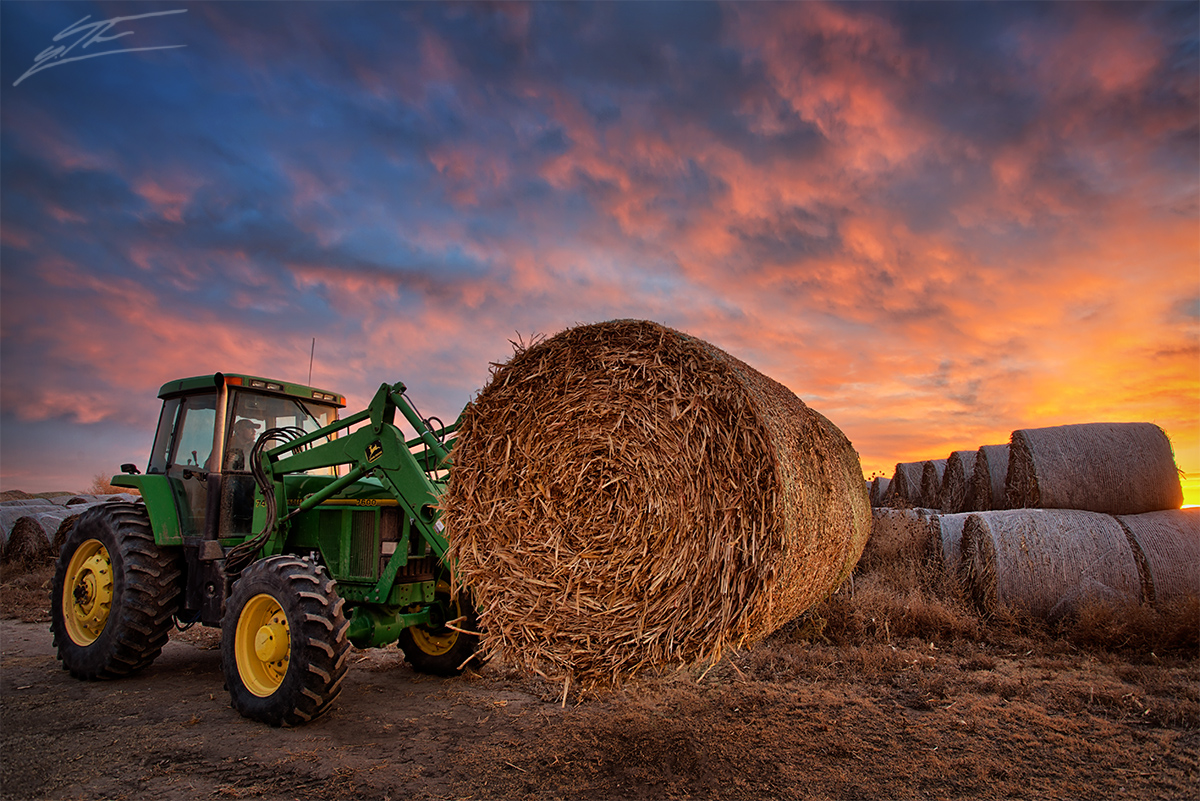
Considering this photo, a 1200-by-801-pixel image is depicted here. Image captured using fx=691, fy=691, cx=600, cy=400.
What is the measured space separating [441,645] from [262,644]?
1.54 meters

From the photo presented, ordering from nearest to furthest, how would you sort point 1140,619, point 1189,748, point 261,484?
point 1189,748, point 261,484, point 1140,619

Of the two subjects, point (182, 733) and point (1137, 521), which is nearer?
point (182, 733)

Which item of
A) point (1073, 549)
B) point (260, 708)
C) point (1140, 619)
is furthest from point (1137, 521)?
point (260, 708)

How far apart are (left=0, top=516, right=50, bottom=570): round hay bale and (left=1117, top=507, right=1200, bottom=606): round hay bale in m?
15.8

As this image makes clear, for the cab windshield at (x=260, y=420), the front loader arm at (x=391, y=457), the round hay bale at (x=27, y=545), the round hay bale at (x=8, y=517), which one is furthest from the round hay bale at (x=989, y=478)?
the round hay bale at (x=8, y=517)

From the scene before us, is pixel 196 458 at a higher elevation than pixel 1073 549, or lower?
higher

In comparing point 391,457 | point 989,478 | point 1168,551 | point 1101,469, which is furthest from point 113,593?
point 989,478

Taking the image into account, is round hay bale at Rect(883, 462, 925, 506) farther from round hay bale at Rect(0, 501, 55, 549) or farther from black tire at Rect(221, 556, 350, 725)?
round hay bale at Rect(0, 501, 55, 549)

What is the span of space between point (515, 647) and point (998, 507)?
8216 mm

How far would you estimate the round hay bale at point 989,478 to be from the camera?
9270mm

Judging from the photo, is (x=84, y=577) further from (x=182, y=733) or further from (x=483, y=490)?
(x=483, y=490)

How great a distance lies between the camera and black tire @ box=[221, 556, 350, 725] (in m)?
4.15

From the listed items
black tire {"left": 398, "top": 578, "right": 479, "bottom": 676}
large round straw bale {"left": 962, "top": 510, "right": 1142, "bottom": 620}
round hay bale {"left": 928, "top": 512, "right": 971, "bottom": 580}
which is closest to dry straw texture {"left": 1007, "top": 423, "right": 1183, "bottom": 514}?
large round straw bale {"left": 962, "top": 510, "right": 1142, "bottom": 620}

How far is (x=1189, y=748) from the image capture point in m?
3.81
